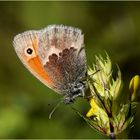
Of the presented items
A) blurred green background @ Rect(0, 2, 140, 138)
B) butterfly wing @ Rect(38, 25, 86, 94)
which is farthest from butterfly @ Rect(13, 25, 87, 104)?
blurred green background @ Rect(0, 2, 140, 138)

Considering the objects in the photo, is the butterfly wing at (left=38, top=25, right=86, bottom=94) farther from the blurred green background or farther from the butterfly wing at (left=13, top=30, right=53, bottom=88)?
the blurred green background

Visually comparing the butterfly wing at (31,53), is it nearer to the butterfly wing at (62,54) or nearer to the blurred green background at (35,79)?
the butterfly wing at (62,54)

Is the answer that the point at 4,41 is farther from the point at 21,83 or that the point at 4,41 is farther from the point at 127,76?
the point at 127,76

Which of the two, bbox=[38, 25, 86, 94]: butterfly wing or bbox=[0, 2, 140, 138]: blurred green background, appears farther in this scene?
bbox=[0, 2, 140, 138]: blurred green background

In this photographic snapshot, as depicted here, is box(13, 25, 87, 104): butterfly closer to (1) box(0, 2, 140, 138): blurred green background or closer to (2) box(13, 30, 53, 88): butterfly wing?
(2) box(13, 30, 53, 88): butterfly wing

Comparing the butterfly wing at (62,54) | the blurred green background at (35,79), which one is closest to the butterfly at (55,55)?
the butterfly wing at (62,54)

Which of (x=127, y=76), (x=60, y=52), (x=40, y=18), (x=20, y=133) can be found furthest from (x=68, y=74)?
(x=40, y=18)
